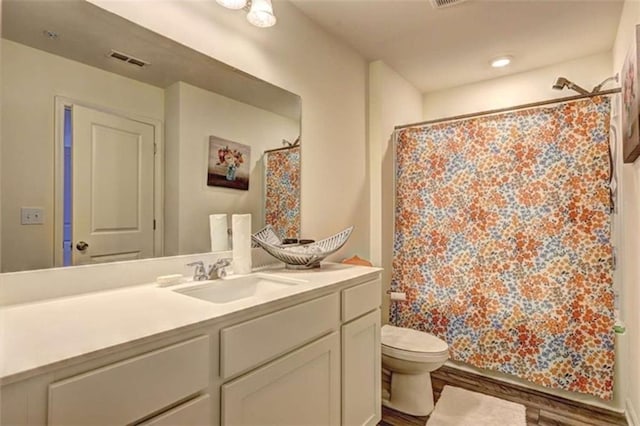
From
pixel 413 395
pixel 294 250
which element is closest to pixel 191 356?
pixel 294 250

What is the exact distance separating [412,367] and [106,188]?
1776 mm

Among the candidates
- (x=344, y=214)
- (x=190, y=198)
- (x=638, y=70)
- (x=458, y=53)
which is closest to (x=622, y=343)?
(x=638, y=70)

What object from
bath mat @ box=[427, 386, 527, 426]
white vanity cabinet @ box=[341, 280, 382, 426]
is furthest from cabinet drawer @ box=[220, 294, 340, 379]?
bath mat @ box=[427, 386, 527, 426]

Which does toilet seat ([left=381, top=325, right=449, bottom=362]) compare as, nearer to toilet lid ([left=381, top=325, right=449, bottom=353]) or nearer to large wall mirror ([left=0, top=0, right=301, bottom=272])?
toilet lid ([left=381, top=325, right=449, bottom=353])

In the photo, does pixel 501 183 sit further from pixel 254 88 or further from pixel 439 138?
pixel 254 88

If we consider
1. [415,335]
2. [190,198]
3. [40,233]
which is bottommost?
[415,335]

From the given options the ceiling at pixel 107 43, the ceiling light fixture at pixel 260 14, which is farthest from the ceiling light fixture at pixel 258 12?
the ceiling at pixel 107 43

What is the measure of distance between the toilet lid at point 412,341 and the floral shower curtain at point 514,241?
47 cm

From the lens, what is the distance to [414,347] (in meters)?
1.94

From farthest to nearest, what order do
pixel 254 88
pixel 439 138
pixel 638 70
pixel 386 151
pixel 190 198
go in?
pixel 386 151, pixel 439 138, pixel 254 88, pixel 190 198, pixel 638 70

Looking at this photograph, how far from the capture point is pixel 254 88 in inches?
70.2

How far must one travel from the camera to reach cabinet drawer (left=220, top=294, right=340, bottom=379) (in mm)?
990

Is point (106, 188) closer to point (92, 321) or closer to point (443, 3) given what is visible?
point (92, 321)

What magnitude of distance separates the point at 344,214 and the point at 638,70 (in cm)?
164
